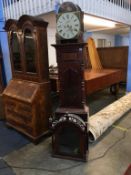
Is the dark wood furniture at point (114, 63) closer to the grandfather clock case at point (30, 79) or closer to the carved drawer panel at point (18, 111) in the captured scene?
the grandfather clock case at point (30, 79)

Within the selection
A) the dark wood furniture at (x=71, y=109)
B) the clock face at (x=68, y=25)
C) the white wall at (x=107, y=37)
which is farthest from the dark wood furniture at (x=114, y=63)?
the white wall at (x=107, y=37)

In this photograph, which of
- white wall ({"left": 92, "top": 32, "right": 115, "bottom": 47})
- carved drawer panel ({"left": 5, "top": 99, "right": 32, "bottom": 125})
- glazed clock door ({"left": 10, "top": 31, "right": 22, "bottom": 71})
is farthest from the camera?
white wall ({"left": 92, "top": 32, "right": 115, "bottom": 47})

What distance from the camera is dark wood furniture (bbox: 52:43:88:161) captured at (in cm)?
202

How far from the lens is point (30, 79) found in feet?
8.81

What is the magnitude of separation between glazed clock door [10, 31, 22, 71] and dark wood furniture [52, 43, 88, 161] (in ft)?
3.52

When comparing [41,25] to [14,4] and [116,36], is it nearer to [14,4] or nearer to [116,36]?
[14,4]

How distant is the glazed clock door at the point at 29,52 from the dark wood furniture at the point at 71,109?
0.64 m

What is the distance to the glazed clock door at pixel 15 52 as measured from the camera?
2826 millimetres

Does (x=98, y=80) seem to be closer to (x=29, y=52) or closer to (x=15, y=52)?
(x=29, y=52)

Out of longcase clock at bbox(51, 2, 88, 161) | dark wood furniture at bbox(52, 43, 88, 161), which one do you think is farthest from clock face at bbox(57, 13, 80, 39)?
dark wood furniture at bbox(52, 43, 88, 161)

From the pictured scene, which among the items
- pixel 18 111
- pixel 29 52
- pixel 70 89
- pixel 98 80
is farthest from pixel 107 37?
pixel 70 89

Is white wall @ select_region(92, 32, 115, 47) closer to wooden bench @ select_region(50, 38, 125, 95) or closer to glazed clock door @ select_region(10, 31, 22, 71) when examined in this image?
wooden bench @ select_region(50, 38, 125, 95)

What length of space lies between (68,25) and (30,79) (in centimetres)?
113

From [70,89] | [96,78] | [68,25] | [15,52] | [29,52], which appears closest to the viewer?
[68,25]
